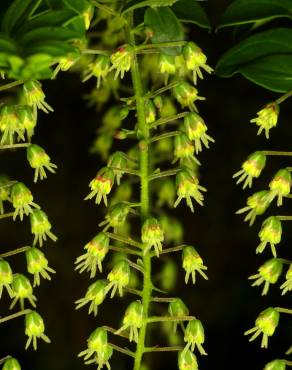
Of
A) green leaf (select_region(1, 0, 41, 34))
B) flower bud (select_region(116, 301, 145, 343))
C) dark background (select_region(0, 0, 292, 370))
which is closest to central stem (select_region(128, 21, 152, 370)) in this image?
flower bud (select_region(116, 301, 145, 343))

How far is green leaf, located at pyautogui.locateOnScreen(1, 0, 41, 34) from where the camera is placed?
2.63ft

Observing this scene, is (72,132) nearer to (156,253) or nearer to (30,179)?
(30,179)

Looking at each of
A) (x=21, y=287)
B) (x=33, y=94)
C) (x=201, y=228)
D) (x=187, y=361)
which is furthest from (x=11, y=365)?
(x=201, y=228)

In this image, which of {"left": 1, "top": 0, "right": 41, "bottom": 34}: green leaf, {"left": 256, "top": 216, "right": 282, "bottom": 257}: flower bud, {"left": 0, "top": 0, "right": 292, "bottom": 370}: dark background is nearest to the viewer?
{"left": 1, "top": 0, "right": 41, "bottom": 34}: green leaf

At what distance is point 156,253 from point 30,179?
1.08 m

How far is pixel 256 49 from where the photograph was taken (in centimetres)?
95

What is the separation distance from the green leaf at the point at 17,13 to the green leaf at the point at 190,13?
7.5 inches

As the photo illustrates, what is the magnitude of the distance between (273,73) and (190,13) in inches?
4.5

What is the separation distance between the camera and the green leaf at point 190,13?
3.07ft

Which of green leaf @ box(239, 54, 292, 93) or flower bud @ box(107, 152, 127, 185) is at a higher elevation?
green leaf @ box(239, 54, 292, 93)

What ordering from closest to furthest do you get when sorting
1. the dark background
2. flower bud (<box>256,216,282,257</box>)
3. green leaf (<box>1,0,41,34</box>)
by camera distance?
1. green leaf (<box>1,0,41,34</box>)
2. flower bud (<box>256,216,282,257</box>)
3. the dark background

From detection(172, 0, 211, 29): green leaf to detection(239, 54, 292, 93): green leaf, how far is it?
0.07 meters

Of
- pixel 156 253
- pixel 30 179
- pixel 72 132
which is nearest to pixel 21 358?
pixel 30 179

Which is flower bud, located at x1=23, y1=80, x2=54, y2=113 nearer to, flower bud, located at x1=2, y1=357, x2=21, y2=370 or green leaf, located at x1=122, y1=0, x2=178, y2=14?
green leaf, located at x1=122, y1=0, x2=178, y2=14
